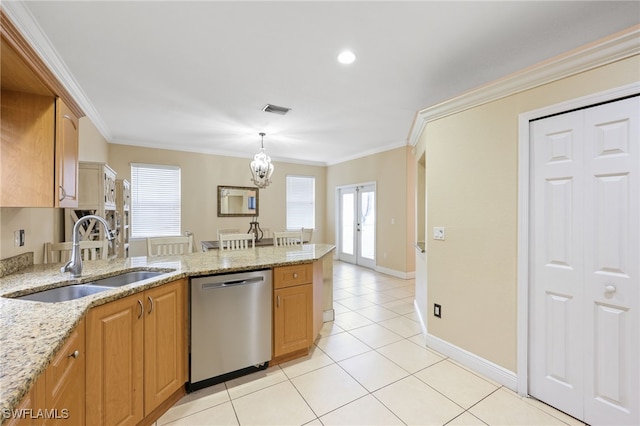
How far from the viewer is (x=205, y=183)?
5.86 metres

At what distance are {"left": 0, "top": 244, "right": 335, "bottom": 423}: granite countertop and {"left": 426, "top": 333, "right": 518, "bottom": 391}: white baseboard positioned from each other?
144cm

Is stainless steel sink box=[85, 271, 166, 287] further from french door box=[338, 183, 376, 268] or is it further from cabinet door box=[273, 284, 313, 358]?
french door box=[338, 183, 376, 268]

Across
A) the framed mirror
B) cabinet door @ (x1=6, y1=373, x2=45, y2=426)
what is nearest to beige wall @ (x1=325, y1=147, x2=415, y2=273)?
the framed mirror

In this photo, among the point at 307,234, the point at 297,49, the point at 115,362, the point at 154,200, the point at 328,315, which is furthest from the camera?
the point at 154,200

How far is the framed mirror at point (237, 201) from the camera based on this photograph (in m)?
6.03

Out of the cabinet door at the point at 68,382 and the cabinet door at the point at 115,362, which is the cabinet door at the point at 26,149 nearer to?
the cabinet door at the point at 115,362

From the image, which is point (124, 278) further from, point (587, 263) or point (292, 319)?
point (587, 263)

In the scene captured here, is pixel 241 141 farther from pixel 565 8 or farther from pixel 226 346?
pixel 565 8

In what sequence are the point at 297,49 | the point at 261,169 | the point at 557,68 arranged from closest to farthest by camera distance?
the point at 557,68 → the point at 297,49 → the point at 261,169

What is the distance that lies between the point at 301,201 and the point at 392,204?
2483mm

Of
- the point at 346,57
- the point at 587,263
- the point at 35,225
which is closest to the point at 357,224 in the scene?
the point at 346,57

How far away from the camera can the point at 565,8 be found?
178cm

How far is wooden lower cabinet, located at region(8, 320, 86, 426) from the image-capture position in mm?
827

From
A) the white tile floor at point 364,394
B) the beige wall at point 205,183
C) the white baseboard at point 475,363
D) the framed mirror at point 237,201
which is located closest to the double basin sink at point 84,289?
the white tile floor at point 364,394
